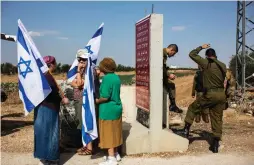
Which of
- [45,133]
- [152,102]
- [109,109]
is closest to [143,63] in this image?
[152,102]

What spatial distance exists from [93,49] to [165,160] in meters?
2.41

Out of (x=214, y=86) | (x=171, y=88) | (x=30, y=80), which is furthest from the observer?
(x=171, y=88)

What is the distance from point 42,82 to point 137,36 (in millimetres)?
2385

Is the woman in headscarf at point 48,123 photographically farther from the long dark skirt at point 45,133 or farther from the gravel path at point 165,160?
the gravel path at point 165,160

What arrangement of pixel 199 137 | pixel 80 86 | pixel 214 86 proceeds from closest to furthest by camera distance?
pixel 80 86 < pixel 214 86 < pixel 199 137

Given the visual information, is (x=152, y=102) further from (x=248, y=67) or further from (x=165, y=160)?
(x=248, y=67)

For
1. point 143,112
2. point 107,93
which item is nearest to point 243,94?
point 143,112

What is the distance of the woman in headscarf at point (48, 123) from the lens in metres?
5.46

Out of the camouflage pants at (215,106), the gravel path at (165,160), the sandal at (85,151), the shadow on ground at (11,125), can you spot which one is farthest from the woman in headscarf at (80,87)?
the shadow on ground at (11,125)

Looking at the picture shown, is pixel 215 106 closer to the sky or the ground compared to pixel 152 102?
closer to the ground

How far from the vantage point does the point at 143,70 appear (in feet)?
21.4

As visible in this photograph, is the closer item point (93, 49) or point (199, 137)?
point (93, 49)

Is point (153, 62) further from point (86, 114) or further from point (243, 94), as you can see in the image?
point (243, 94)

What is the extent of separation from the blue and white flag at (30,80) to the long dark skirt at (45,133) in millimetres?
227
